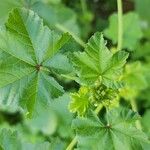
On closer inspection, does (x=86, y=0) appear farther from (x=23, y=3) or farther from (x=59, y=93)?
(x=59, y=93)

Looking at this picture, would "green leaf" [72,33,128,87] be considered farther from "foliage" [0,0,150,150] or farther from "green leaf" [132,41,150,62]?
"green leaf" [132,41,150,62]

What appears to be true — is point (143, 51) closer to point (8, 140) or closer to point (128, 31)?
point (128, 31)

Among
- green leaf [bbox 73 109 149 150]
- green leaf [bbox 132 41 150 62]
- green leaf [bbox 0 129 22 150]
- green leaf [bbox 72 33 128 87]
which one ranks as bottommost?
green leaf [bbox 0 129 22 150]

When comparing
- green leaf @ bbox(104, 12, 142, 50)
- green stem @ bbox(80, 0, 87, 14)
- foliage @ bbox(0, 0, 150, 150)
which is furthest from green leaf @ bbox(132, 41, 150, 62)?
foliage @ bbox(0, 0, 150, 150)

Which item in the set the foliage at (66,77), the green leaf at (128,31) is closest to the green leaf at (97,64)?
the foliage at (66,77)

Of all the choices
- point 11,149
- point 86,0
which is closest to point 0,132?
point 11,149

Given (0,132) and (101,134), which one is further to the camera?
(0,132)
